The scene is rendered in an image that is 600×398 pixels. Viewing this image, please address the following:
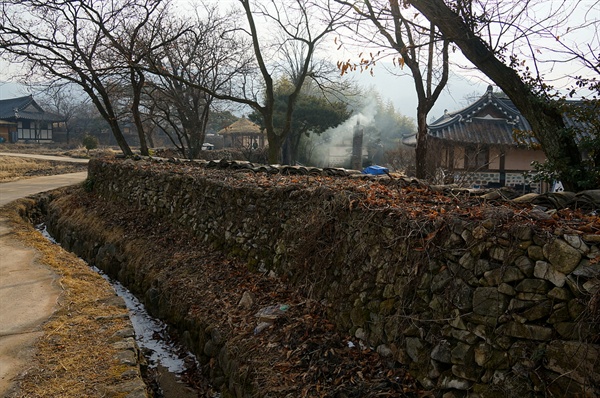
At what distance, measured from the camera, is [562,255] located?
126 inches

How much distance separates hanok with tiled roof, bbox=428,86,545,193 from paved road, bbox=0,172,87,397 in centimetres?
1290

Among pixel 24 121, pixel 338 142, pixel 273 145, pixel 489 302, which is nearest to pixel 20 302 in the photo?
pixel 489 302

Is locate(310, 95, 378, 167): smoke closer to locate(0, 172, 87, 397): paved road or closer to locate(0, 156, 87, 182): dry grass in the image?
locate(0, 156, 87, 182): dry grass

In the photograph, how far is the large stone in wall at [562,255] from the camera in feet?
10.4

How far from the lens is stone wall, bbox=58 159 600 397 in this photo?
3.15 meters

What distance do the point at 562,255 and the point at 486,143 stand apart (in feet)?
49.8

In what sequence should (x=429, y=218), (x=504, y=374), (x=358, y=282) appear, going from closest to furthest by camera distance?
(x=504, y=374), (x=429, y=218), (x=358, y=282)

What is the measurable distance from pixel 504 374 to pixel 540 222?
1.08 meters

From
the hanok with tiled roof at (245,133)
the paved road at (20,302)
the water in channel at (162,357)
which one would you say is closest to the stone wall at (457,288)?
the water in channel at (162,357)

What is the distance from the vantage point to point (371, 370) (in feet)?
14.3

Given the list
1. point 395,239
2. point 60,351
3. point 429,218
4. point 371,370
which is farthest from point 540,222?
point 60,351

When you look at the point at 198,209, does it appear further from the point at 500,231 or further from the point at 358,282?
the point at 500,231

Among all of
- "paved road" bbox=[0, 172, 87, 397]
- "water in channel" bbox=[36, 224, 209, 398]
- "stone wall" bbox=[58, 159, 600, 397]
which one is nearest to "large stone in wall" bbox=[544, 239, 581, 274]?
"stone wall" bbox=[58, 159, 600, 397]

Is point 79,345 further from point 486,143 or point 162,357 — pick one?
point 486,143
